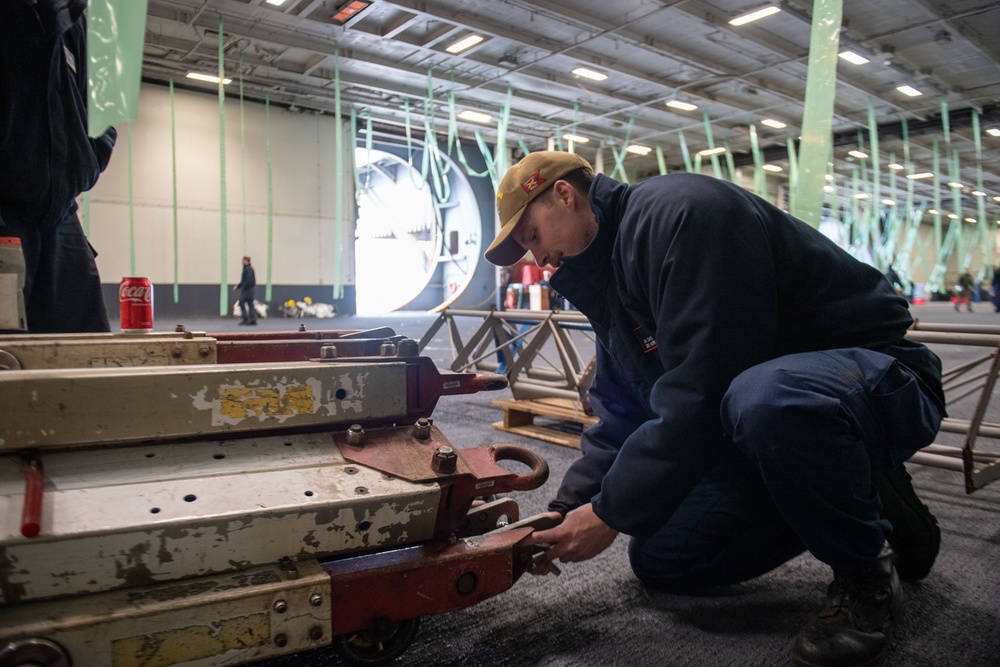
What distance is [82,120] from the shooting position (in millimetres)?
2549

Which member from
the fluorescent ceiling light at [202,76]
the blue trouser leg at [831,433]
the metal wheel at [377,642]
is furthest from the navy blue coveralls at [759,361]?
the fluorescent ceiling light at [202,76]

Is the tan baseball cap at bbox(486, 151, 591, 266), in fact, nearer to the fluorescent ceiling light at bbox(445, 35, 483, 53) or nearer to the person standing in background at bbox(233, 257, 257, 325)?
the fluorescent ceiling light at bbox(445, 35, 483, 53)

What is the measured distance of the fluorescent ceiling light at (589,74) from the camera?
1202 centimetres

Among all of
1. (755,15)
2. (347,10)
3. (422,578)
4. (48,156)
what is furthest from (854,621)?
(347,10)

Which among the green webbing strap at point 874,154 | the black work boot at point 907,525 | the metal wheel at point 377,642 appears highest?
the green webbing strap at point 874,154

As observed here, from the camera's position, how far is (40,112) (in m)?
2.36

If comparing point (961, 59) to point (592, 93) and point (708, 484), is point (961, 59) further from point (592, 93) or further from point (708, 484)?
point (708, 484)

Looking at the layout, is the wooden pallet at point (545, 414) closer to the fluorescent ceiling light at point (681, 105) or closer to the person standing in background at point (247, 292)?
the person standing in background at point (247, 292)

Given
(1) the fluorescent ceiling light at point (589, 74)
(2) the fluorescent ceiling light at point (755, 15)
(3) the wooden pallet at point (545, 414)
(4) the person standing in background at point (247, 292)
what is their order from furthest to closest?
(1) the fluorescent ceiling light at point (589, 74) < (4) the person standing in background at point (247, 292) < (2) the fluorescent ceiling light at point (755, 15) < (3) the wooden pallet at point (545, 414)

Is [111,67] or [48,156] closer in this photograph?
[111,67]

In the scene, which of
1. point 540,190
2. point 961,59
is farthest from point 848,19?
point 540,190

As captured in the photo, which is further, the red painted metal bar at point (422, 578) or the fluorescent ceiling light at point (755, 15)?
the fluorescent ceiling light at point (755, 15)

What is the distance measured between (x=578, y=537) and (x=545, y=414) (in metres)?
2.32

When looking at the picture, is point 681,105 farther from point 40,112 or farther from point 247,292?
point 40,112
